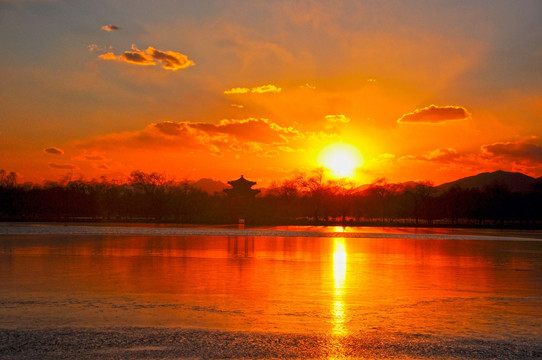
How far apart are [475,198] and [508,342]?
281ft

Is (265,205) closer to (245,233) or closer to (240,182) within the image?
(240,182)

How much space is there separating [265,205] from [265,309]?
74356 millimetres

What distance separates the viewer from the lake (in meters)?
7.69

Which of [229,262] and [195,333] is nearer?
[195,333]

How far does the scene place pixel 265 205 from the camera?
278ft

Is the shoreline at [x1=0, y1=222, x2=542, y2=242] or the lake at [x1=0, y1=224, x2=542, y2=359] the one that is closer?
the lake at [x1=0, y1=224, x2=542, y2=359]

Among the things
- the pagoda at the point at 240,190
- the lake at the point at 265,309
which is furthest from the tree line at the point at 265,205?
the lake at the point at 265,309

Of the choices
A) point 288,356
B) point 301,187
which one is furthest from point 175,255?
point 301,187

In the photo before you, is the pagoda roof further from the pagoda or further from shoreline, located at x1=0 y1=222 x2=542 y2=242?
shoreline, located at x1=0 y1=222 x2=542 y2=242

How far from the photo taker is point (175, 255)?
21594 millimetres

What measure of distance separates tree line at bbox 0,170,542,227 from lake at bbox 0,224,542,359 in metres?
54.5

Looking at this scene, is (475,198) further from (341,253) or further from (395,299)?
(395,299)

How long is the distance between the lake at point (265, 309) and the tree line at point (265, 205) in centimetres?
5451

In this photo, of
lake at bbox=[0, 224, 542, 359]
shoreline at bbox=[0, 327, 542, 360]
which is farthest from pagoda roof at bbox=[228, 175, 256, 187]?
shoreline at bbox=[0, 327, 542, 360]
